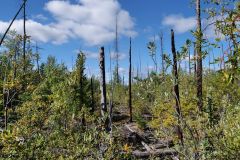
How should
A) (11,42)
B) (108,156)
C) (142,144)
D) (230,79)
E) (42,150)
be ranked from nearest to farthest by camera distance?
(230,79) → (42,150) → (108,156) → (142,144) → (11,42)

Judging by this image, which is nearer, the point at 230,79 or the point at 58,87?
the point at 230,79

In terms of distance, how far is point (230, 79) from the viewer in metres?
2.31

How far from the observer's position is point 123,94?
4841 cm

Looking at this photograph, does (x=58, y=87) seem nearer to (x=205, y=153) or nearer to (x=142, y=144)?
(x=142, y=144)

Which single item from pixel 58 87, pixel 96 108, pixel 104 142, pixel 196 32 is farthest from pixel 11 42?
pixel 196 32

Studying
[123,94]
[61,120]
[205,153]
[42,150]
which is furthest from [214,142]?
[123,94]

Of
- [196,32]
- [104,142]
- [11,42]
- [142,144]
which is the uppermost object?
[11,42]

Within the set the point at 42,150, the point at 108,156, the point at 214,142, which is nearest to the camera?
the point at 214,142

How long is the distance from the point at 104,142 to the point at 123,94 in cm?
3668

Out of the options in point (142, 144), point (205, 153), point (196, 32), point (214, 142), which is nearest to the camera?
point (196, 32)

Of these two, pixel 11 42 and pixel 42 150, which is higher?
pixel 11 42

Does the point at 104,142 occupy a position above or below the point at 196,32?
below

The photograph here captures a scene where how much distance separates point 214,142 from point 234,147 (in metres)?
1.51

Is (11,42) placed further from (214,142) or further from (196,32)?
(196,32)
